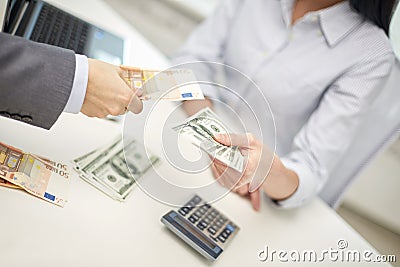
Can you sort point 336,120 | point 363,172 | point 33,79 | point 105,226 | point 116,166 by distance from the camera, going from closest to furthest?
point 33,79, point 105,226, point 116,166, point 336,120, point 363,172

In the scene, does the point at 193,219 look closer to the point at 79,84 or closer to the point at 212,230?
the point at 212,230

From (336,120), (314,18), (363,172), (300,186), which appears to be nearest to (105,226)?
(300,186)

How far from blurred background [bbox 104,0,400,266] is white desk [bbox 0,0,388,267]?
0.56 metres

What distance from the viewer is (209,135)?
603 millimetres

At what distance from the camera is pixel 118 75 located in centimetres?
63

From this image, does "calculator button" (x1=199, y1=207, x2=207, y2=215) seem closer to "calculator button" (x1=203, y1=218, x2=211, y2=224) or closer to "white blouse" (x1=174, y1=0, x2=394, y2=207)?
"calculator button" (x1=203, y1=218, x2=211, y2=224)

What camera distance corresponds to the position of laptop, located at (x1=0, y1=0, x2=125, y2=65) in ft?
A: 2.61

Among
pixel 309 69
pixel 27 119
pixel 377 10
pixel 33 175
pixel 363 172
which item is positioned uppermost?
pixel 377 10

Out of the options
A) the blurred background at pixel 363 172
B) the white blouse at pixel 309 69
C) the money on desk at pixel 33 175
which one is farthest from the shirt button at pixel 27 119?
the blurred background at pixel 363 172

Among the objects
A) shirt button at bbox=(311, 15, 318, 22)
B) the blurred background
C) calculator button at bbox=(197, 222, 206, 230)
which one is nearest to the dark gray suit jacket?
calculator button at bbox=(197, 222, 206, 230)

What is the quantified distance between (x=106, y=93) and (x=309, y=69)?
538mm

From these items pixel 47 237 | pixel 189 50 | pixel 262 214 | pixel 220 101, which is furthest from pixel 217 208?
pixel 189 50

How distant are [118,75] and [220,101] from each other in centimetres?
20

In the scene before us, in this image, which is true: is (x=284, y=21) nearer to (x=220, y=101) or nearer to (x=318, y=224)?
(x=220, y=101)
